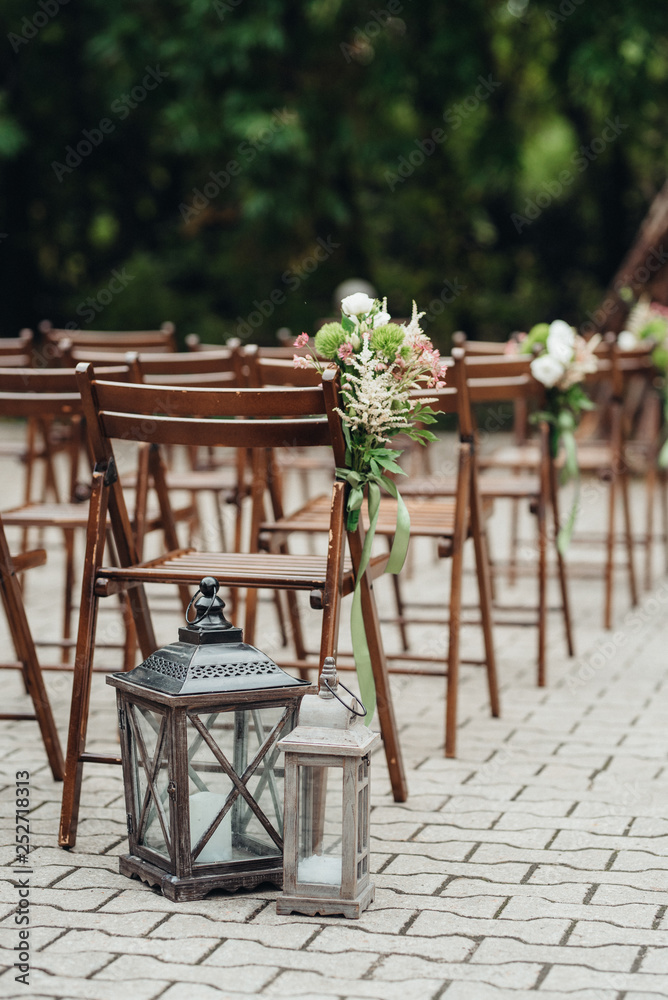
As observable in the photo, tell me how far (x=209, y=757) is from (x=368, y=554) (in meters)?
0.70

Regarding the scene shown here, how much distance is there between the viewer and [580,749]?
13.4 ft

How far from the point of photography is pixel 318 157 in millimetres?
13352

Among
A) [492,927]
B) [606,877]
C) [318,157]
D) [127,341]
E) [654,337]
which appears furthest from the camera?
[318,157]

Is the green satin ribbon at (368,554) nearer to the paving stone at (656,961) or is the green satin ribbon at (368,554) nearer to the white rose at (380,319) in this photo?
the white rose at (380,319)

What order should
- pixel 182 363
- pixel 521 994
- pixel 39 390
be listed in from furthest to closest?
pixel 182 363
pixel 39 390
pixel 521 994

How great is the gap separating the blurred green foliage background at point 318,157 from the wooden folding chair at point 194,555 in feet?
31.8

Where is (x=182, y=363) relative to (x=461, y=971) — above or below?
above

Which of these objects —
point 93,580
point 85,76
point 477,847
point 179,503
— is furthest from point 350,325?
point 85,76

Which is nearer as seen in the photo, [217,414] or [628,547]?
[217,414]

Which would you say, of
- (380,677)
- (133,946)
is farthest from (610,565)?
(133,946)

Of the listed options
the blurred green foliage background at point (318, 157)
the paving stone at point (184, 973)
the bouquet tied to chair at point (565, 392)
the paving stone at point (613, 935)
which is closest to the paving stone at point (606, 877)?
the paving stone at point (613, 935)

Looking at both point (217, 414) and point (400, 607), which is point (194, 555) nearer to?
point (217, 414)

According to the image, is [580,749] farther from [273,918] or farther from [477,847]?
[273,918]

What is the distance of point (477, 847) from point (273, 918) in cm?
67
